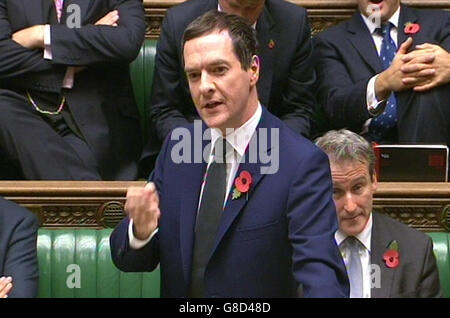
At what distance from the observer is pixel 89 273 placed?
1705mm

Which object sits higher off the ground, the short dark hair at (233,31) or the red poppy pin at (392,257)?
the short dark hair at (233,31)

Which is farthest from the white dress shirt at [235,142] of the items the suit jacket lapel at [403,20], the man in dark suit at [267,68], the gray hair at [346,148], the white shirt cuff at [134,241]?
the suit jacket lapel at [403,20]

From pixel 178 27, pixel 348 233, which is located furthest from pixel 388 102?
pixel 348 233

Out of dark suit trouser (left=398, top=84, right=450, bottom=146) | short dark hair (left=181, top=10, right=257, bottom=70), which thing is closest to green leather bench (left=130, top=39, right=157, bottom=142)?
dark suit trouser (left=398, top=84, right=450, bottom=146)

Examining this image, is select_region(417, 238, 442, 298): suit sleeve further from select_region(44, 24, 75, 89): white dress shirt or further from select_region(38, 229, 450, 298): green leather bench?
select_region(44, 24, 75, 89): white dress shirt

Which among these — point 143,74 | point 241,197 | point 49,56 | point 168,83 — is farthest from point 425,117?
point 241,197

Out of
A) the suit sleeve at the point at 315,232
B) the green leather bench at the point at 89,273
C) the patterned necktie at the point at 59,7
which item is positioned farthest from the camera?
the patterned necktie at the point at 59,7

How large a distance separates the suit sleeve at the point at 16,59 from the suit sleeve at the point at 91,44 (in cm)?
3

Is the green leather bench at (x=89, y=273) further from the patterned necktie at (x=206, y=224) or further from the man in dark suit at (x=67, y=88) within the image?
the patterned necktie at (x=206, y=224)

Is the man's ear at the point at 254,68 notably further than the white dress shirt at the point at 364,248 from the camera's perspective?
No

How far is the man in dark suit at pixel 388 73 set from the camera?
199 cm
